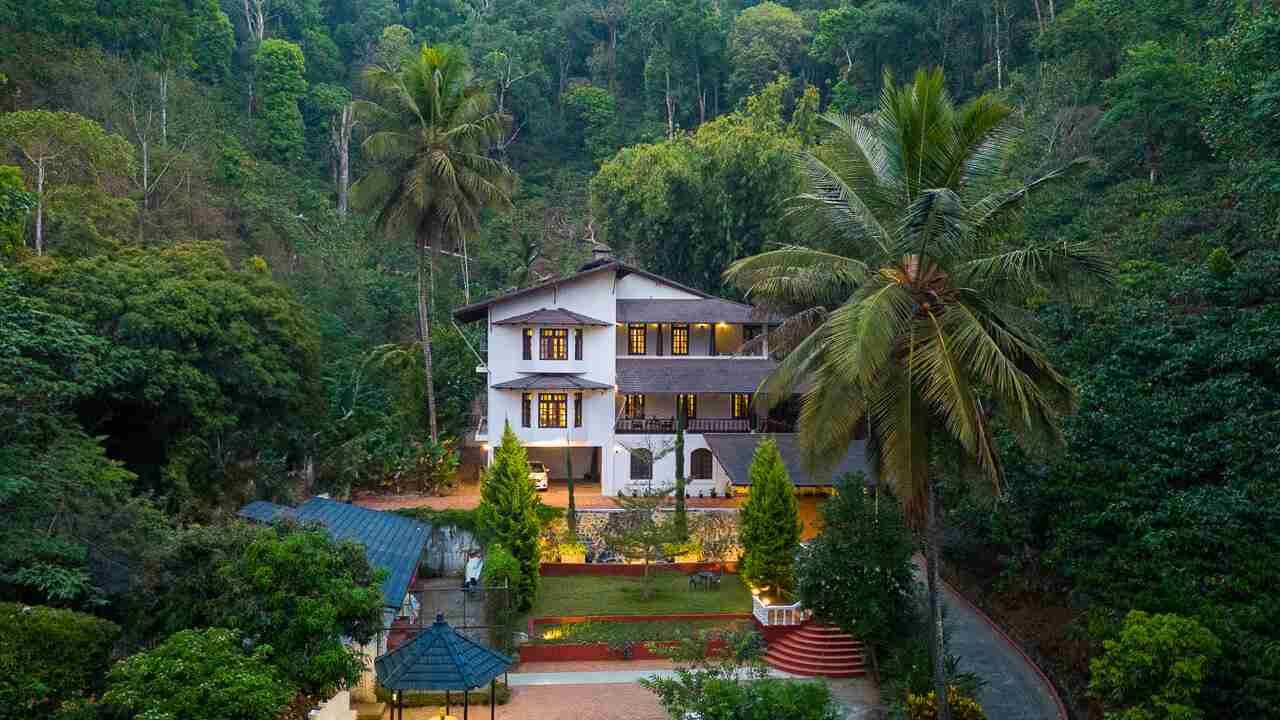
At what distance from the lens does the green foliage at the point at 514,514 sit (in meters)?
25.6

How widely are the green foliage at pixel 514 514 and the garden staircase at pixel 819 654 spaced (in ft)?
21.3

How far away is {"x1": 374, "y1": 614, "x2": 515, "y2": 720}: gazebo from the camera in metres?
15.7

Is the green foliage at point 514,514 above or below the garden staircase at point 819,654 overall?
above

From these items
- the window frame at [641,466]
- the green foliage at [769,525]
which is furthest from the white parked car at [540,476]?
the green foliage at [769,525]

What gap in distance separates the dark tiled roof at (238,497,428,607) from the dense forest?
8.42 feet

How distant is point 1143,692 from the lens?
15.0m

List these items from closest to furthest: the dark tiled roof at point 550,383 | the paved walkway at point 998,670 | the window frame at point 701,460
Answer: the paved walkway at point 998,670 → the dark tiled roof at point 550,383 → the window frame at point 701,460

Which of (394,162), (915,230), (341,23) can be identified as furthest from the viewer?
(341,23)

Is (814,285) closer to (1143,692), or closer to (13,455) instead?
(1143,692)

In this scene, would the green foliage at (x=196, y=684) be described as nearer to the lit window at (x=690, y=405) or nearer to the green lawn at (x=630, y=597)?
the green lawn at (x=630, y=597)

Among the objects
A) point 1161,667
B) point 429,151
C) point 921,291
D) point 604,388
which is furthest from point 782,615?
point 429,151

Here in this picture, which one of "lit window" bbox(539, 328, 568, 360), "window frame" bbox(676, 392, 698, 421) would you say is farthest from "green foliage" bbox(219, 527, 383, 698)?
"window frame" bbox(676, 392, 698, 421)

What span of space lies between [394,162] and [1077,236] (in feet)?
78.7

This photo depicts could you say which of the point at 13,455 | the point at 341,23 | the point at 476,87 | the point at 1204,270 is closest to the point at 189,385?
the point at 13,455
